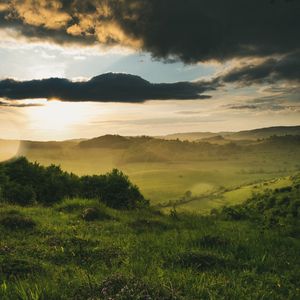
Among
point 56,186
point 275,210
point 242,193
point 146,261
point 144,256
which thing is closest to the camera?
point 146,261

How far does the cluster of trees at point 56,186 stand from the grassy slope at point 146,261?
9.65 meters

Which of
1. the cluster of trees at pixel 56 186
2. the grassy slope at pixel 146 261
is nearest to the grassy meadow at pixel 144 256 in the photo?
the grassy slope at pixel 146 261

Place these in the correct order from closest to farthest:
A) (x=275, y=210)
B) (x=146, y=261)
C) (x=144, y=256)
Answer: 1. (x=146, y=261)
2. (x=144, y=256)
3. (x=275, y=210)

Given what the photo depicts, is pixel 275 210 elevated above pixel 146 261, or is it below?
below

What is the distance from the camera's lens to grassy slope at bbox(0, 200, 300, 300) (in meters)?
7.04

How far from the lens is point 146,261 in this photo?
995 cm

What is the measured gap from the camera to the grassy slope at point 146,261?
7.04m

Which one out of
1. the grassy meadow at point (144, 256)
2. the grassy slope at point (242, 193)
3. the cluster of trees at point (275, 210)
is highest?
the grassy meadow at point (144, 256)

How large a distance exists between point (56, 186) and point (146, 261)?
63.9 ft

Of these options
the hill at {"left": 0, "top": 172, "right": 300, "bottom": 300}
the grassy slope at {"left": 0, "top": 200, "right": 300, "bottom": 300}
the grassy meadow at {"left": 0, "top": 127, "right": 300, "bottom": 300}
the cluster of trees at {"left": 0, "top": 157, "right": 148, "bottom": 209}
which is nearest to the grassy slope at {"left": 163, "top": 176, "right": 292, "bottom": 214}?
the cluster of trees at {"left": 0, "top": 157, "right": 148, "bottom": 209}

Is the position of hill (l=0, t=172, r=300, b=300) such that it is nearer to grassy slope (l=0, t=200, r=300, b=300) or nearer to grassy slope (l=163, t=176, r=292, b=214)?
grassy slope (l=0, t=200, r=300, b=300)

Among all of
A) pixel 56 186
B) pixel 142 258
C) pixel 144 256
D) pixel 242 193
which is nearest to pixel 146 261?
pixel 142 258

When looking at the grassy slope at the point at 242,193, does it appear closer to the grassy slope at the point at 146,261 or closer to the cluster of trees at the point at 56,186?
the cluster of trees at the point at 56,186

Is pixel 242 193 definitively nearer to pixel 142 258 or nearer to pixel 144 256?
pixel 144 256
